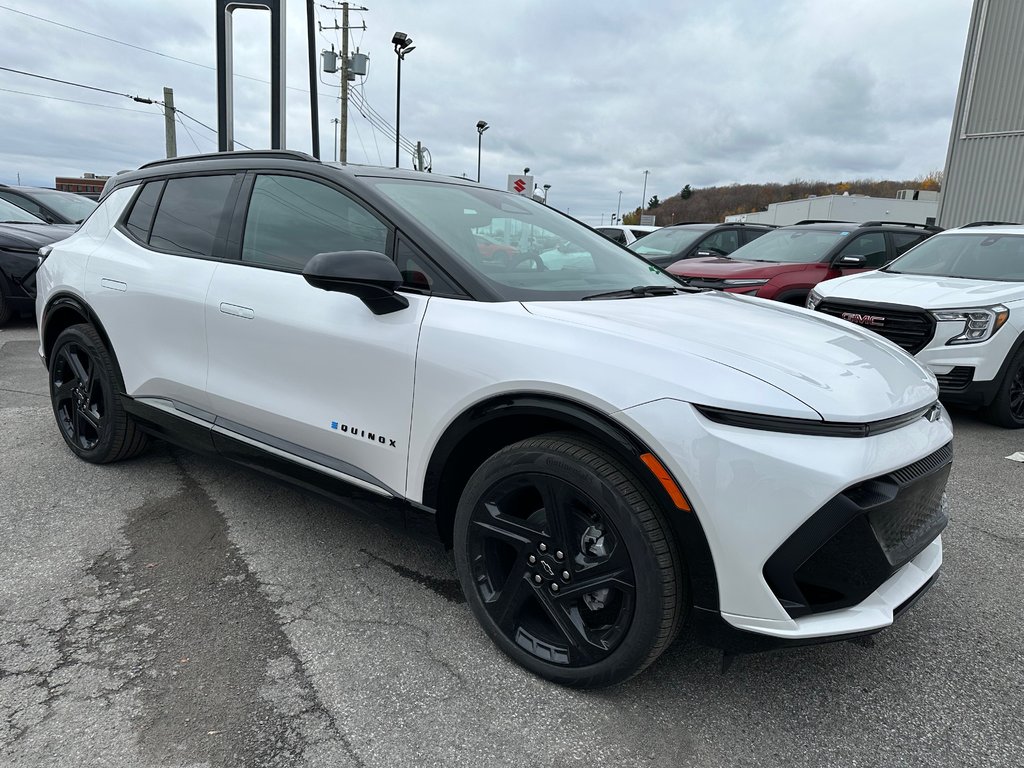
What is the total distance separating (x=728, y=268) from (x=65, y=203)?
32.2ft

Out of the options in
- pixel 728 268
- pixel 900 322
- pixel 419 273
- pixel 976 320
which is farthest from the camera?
pixel 728 268

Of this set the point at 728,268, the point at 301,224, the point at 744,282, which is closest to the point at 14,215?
the point at 301,224

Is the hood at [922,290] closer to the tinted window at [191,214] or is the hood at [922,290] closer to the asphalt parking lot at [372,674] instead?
the asphalt parking lot at [372,674]

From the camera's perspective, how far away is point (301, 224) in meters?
2.78

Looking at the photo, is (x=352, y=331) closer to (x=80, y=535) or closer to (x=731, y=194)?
(x=80, y=535)

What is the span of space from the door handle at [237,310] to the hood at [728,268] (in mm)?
5951

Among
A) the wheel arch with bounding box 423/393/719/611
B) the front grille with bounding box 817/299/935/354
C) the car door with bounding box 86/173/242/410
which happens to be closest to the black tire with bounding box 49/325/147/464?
the car door with bounding box 86/173/242/410

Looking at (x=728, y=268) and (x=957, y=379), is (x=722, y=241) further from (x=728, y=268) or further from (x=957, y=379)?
(x=957, y=379)

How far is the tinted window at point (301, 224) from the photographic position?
8.41ft

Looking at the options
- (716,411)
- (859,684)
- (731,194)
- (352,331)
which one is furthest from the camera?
(731,194)

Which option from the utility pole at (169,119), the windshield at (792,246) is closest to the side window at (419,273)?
the windshield at (792,246)

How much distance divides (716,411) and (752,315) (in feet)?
2.79

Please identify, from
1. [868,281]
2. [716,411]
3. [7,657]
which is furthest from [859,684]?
[868,281]

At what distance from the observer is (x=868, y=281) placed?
6.05 meters
